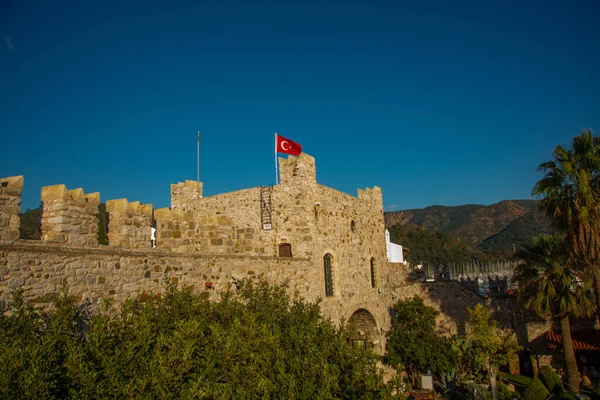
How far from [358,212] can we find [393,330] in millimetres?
6738

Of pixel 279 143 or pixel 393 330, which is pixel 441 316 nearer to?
pixel 393 330

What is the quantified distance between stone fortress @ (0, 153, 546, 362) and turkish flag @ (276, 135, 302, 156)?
24.3 inches

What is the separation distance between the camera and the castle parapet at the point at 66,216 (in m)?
7.21

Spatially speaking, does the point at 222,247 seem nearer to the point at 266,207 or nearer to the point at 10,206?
the point at 10,206

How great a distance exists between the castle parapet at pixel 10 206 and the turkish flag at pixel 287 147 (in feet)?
35.9

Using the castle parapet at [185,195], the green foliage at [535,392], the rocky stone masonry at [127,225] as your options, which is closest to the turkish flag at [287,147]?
the castle parapet at [185,195]

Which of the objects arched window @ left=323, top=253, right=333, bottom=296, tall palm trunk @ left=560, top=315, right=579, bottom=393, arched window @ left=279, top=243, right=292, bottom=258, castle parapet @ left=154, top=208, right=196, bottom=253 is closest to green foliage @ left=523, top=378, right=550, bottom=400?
tall palm trunk @ left=560, top=315, right=579, bottom=393

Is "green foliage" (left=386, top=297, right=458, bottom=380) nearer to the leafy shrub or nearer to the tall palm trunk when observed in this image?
the leafy shrub

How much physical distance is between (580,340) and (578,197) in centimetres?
1017

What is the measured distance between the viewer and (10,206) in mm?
6301

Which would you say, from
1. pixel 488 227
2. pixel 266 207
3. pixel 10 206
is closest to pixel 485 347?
pixel 266 207

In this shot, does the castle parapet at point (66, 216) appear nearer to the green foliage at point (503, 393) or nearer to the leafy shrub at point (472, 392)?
the leafy shrub at point (472, 392)

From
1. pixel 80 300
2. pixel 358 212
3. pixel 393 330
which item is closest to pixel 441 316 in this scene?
pixel 393 330

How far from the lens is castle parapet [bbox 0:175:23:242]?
619cm
